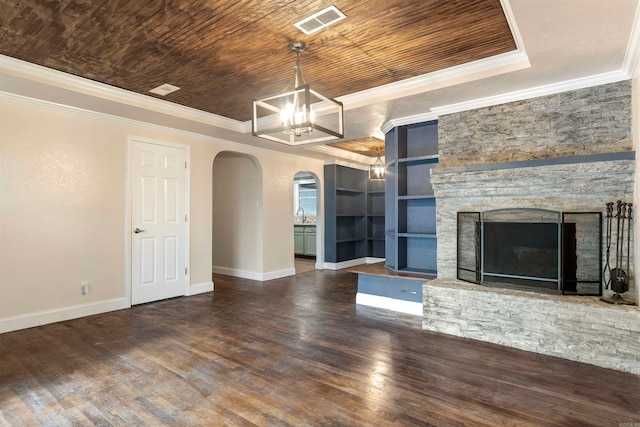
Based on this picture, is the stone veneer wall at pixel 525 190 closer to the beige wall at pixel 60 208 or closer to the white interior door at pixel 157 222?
the white interior door at pixel 157 222

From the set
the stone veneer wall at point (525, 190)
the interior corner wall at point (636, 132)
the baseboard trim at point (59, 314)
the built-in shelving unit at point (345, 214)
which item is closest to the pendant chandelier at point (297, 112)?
the stone veneer wall at point (525, 190)

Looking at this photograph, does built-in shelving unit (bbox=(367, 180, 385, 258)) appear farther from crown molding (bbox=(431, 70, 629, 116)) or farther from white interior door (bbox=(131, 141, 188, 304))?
white interior door (bbox=(131, 141, 188, 304))

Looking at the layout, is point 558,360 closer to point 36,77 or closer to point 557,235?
point 557,235

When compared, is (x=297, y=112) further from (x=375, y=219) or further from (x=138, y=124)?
(x=375, y=219)

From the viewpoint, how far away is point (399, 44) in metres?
2.92

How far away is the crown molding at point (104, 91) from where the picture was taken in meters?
3.18

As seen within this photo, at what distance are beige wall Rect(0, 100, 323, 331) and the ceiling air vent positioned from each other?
9.94 ft

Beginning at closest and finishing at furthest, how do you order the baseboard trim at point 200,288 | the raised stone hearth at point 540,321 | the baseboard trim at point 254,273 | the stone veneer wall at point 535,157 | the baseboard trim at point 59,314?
the raised stone hearth at point 540,321
the stone veneer wall at point 535,157
the baseboard trim at point 59,314
the baseboard trim at point 200,288
the baseboard trim at point 254,273

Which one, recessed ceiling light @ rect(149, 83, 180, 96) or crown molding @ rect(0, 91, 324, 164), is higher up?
recessed ceiling light @ rect(149, 83, 180, 96)

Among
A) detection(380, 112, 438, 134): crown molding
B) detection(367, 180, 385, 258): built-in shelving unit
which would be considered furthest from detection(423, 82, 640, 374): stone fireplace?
detection(367, 180, 385, 258): built-in shelving unit

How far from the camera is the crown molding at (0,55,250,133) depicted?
125 inches

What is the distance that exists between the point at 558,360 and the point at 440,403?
53.1 inches

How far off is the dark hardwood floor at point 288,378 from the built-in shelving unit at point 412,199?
0.97m

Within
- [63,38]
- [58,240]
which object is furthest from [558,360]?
[58,240]
